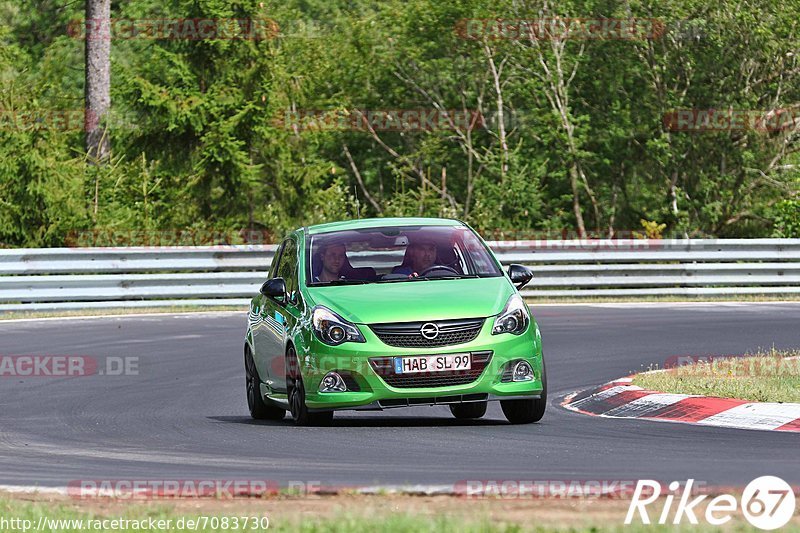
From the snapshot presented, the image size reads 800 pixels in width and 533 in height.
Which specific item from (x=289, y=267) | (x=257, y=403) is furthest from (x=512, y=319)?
(x=257, y=403)

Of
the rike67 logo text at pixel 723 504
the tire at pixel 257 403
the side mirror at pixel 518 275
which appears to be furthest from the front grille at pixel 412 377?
the rike67 logo text at pixel 723 504

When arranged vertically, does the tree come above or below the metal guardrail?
above

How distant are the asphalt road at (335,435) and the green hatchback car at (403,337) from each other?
10.9 inches

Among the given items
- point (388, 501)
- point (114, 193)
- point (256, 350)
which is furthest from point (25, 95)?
point (388, 501)

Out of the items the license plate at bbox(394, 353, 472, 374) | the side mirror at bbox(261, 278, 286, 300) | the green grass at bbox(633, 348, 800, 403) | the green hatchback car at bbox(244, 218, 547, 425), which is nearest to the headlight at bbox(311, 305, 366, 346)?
the green hatchback car at bbox(244, 218, 547, 425)

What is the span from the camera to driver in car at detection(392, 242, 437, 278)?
40.4 ft

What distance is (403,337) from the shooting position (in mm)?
11172

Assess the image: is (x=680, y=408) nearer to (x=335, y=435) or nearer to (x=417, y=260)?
(x=417, y=260)

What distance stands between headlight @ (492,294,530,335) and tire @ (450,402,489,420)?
1333 mm

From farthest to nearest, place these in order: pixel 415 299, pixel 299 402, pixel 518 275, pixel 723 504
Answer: pixel 518 275 → pixel 299 402 → pixel 415 299 → pixel 723 504

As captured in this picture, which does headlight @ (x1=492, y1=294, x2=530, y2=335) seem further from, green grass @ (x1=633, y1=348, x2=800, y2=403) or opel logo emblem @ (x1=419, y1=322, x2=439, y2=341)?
green grass @ (x1=633, y1=348, x2=800, y2=403)

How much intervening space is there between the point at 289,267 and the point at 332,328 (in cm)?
170

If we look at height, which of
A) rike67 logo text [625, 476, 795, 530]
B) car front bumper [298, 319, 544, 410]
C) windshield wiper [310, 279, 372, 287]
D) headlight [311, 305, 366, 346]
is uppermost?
rike67 logo text [625, 476, 795, 530]

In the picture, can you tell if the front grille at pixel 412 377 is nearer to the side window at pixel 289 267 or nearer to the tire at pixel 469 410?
the side window at pixel 289 267
